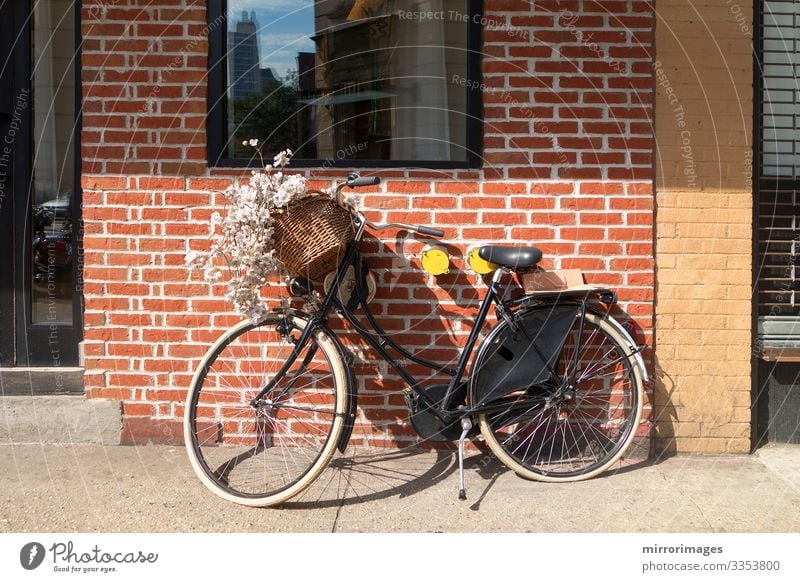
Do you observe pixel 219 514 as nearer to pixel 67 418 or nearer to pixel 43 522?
pixel 43 522

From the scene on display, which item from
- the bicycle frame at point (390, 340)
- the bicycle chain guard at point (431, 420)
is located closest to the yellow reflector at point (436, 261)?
the bicycle frame at point (390, 340)

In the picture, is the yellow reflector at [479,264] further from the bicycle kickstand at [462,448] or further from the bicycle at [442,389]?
the bicycle kickstand at [462,448]

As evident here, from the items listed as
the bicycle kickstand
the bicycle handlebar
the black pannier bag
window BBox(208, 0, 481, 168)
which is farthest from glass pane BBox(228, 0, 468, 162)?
the bicycle kickstand

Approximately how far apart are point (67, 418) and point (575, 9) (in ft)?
11.0

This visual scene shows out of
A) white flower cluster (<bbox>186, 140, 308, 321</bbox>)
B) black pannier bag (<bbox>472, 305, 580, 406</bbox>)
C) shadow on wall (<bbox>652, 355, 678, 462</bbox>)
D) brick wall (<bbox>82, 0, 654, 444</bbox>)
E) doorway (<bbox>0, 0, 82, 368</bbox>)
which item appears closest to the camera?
white flower cluster (<bbox>186, 140, 308, 321</bbox>)

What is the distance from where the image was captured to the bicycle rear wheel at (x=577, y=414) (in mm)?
4117

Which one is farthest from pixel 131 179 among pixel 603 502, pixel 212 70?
pixel 603 502

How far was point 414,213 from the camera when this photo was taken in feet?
14.5

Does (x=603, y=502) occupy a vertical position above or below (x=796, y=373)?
below

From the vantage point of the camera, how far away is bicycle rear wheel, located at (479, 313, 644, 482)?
13.5 feet

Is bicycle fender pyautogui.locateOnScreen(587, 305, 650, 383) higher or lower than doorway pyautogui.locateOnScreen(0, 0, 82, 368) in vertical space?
lower

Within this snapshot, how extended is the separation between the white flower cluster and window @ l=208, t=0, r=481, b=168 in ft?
2.54

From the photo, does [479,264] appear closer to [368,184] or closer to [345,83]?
[368,184]

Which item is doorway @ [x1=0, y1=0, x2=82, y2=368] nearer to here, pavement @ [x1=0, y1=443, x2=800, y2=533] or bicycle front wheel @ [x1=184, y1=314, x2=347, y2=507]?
pavement @ [x1=0, y1=443, x2=800, y2=533]
